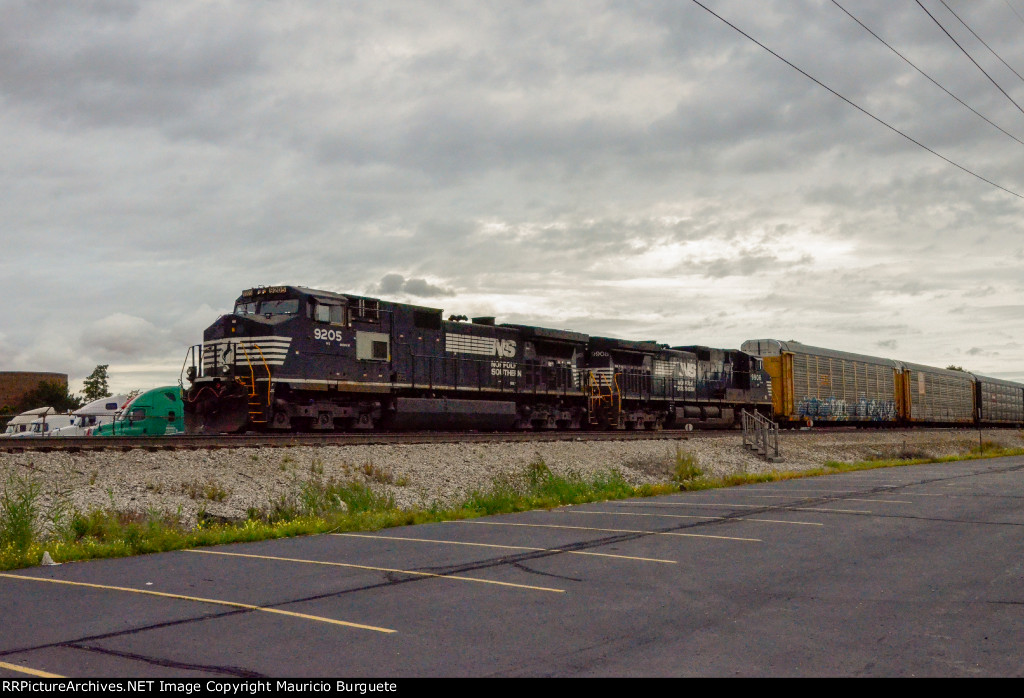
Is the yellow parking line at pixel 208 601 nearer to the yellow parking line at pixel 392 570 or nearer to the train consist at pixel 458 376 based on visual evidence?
the yellow parking line at pixel 392 570

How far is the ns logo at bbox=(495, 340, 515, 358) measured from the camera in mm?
25609

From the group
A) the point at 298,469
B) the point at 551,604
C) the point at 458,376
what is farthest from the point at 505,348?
the point at 551,604

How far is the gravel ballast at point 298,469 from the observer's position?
1289cm

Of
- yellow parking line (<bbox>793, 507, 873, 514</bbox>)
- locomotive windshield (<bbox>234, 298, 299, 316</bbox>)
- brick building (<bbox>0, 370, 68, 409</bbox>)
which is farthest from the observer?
brick building (<bbox>0, 370, 68, 409</bbox>)

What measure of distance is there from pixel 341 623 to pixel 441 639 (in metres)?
0.86

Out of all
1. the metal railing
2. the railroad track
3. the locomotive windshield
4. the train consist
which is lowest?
the metal railing

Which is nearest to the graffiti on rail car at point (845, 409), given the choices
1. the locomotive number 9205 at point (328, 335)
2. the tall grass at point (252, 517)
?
the tall grass at point (252, 517)

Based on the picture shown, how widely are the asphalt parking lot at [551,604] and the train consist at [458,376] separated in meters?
9.52

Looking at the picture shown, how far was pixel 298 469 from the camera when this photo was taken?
15727 millimetres

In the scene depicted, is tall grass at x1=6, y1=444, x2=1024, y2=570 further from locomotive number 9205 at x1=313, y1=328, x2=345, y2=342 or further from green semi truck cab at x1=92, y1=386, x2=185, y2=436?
green semi truck cab at x1=92, y1=386, x2=185, y2=436

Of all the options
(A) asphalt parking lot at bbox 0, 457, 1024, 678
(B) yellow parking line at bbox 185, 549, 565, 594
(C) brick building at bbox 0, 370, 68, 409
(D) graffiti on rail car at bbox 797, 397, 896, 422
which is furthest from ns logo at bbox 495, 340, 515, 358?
(C) brick building at bbox 0, 370, 68, 409

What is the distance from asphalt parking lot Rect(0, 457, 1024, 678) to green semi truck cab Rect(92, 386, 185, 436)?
21758mm

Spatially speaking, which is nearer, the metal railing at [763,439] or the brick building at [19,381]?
the metal railing at [763,439]
